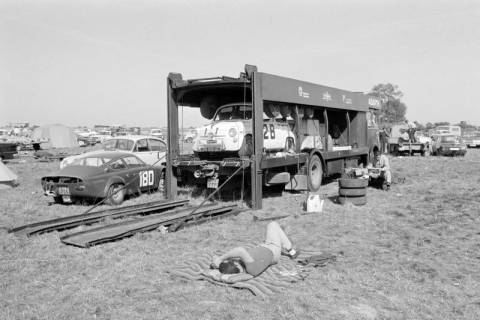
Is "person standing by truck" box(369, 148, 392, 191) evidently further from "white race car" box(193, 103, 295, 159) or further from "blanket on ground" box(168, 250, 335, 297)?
"blanket on ground" box(168, 250, 335, 297)

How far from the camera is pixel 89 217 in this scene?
353 inches

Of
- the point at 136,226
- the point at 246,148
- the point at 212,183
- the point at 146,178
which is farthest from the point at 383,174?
the point at 136,226

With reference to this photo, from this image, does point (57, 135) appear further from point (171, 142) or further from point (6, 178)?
point (171, 142)

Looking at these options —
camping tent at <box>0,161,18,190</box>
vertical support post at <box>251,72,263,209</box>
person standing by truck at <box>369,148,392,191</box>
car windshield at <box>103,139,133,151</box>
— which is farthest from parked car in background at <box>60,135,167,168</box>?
person standing by truck at <box>369,148,392,191</box>

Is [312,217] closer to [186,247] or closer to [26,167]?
[186,247]

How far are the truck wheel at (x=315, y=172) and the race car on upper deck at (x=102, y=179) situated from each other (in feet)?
13.8

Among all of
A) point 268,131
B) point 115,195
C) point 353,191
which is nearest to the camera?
point 353,191

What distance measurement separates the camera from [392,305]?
472 cm

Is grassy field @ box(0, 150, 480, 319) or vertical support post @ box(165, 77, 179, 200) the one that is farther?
vertical support post @ box(165, 77, 179, 200)

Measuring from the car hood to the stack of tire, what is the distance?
18.7 feet

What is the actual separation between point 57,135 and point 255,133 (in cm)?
3153

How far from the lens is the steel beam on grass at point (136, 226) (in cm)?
722

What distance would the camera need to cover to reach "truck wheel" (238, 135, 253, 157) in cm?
1077

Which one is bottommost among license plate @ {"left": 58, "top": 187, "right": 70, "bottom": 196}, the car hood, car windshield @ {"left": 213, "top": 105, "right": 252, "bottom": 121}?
license plate @ {"left": 58, "top": 187, "right": 70, "bottom": 196}
